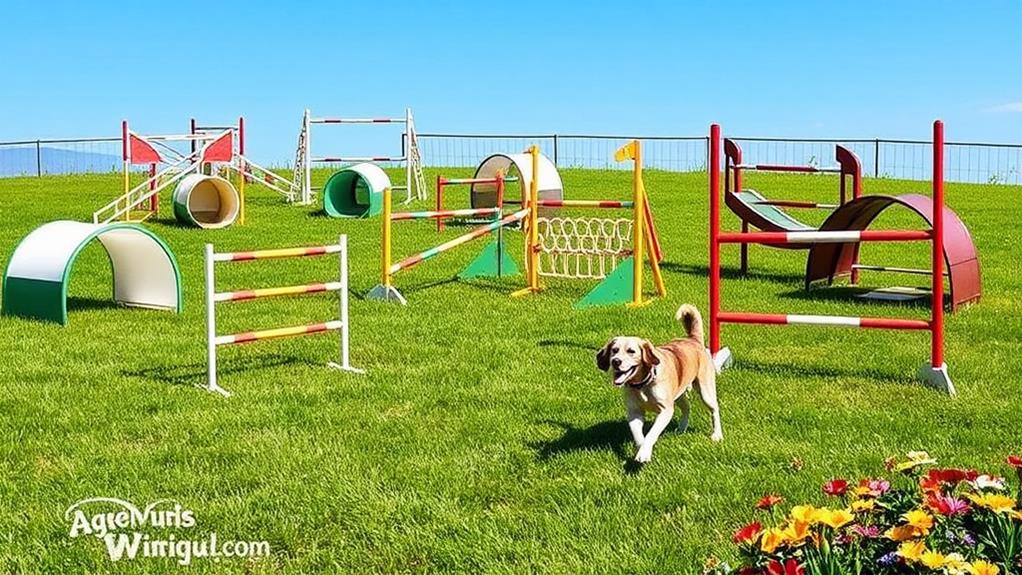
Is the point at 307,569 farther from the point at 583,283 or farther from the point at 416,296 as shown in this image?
the point at 583,283

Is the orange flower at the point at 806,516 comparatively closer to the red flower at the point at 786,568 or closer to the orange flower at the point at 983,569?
the red flower at the point at 786,568

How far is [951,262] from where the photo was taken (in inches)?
372

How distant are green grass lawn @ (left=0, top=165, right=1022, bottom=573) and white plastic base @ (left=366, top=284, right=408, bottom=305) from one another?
0.75ft

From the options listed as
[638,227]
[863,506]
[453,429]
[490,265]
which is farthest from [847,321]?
[490,265]

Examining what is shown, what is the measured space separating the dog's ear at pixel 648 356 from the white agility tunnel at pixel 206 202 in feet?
47.4

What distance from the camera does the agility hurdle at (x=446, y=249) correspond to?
10.4 meters

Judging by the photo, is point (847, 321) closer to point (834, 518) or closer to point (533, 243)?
point (834, 518)

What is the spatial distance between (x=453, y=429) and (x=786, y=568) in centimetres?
330

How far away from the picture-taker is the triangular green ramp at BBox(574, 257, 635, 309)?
32.7ft

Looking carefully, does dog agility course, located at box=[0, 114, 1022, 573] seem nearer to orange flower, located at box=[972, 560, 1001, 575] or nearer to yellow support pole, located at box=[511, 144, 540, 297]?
yellow support pole, located at box=[511, 144, 540, 297]

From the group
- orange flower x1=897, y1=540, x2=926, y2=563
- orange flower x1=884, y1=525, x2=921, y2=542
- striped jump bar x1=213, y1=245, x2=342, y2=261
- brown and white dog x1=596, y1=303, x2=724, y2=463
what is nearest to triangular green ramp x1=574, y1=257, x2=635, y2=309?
striped jump bar x1=213, y1=245, x2=342, y2=261

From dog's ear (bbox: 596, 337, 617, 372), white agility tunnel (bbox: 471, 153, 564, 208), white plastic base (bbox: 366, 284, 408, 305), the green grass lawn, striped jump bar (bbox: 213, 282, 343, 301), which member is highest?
white agility tunnel (bbox: 471, 153, 564, 208)

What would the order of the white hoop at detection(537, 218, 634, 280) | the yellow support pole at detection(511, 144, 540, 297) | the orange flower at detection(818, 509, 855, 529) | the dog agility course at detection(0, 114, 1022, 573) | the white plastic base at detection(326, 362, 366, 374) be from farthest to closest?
1. the yellow support pole at detection(511, 144, 540, 297)
2. the white hoop at detection(537, 218, 634, 280)
3. the white plastic base at detection(326, 362, 366, 374)
4. the dog agility course at detection(0, 114, 1022, 573)
5. the orange flower at detection(818, 509, 855, 529)

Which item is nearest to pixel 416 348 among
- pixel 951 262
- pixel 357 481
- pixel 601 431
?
pixel 601 431
